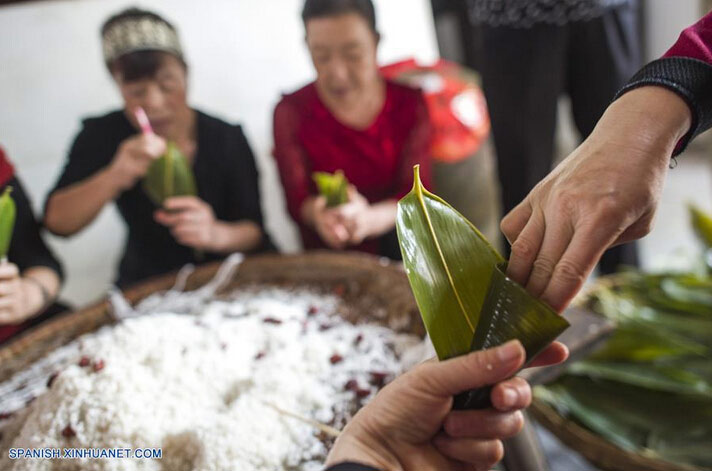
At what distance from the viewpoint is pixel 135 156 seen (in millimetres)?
1124

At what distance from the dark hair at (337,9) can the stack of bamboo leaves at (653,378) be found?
0.95m

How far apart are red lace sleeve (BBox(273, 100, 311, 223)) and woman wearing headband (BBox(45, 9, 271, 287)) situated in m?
0.08

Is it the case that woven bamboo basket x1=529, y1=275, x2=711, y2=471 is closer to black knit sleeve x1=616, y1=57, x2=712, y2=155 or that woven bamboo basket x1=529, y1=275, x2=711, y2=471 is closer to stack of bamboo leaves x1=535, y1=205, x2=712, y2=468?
stack of bamboo leaves x1=535, y1=205, x2=712, y2=468

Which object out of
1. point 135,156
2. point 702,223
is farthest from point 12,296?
point 702,223

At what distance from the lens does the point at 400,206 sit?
598 millimetres

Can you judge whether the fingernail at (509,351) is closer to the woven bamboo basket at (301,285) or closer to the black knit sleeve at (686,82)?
the black knit sleeve at (686,82)

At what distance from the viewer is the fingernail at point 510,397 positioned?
0.55 meters

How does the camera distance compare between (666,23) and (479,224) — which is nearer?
(666,23)

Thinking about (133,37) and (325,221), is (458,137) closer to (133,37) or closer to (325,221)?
(325,221)

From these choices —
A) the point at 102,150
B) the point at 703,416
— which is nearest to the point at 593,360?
the point at 703,416

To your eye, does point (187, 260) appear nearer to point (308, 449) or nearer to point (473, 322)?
point (308, 449)

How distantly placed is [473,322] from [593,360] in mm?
977

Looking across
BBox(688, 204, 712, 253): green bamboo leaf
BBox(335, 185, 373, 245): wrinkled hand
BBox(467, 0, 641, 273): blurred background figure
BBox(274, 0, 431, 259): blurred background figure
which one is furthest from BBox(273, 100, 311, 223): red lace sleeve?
BBox(688, 204, 712, 253): green bamboo leaf

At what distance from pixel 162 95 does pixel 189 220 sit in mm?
266
